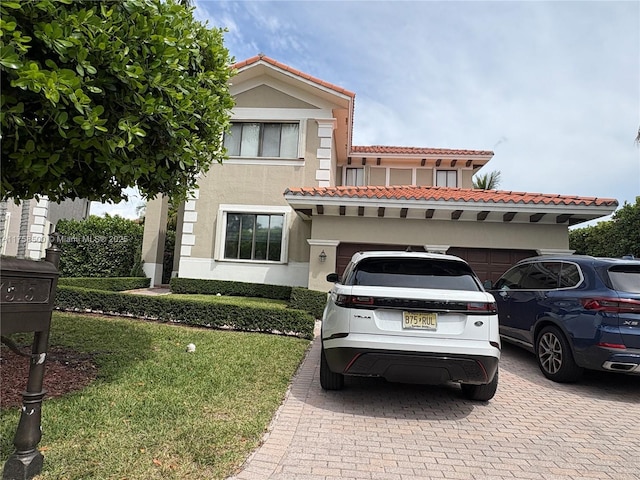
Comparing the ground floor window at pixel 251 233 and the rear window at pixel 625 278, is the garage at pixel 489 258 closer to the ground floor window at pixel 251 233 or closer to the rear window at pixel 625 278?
the ground floor window at pixel 251 233

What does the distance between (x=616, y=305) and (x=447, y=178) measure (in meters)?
13.6

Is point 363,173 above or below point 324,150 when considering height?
above

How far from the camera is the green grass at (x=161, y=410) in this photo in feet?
9.38

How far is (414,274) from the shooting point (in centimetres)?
446

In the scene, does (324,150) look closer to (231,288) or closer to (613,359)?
(231,288)

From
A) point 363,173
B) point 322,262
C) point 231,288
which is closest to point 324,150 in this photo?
point 322,262

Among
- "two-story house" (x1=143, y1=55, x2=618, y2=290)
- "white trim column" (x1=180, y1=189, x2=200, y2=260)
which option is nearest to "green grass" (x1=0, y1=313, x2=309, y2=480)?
"two-story house" (x1=143, y1=55, x2=618, y2=290)

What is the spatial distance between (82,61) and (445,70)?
839 centimetres

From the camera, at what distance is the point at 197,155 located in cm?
445

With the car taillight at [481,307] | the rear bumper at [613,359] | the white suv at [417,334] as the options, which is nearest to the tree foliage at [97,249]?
the white suv at [417,334]

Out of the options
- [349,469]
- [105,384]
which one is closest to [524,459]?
[349,469]

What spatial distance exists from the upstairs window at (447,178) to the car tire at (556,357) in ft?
41.3

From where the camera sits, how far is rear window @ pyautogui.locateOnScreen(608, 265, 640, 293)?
16.6 ft

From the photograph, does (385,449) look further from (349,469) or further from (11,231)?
(11,231)
